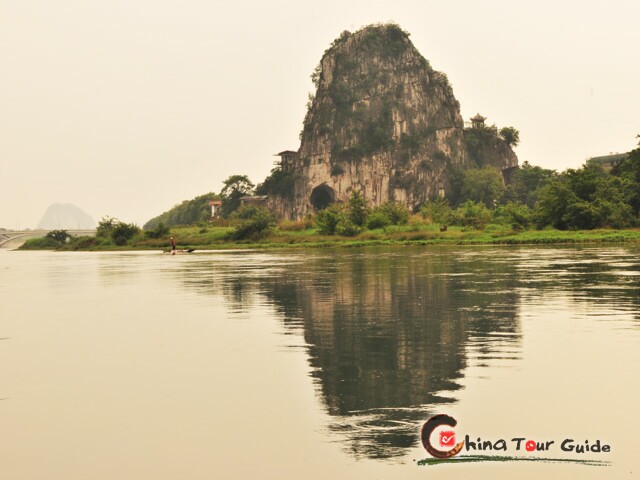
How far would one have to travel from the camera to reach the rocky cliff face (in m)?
134

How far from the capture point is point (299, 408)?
8023 millimetres

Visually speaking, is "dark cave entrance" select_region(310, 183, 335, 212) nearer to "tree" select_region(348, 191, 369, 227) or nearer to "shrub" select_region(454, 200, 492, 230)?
"shrub" select_region(454, 200, 492, 230)

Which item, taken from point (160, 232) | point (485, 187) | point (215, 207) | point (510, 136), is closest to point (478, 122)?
point (510, 136)

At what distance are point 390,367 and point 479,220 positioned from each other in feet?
222

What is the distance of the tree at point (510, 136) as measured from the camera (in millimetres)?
142500

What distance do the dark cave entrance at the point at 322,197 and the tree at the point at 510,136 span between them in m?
36.9

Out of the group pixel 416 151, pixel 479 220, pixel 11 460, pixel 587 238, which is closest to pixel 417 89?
pixel 416 151

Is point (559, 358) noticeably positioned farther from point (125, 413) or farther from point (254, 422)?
point (125, 413)

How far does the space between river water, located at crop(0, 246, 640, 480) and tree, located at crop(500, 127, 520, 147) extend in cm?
12949

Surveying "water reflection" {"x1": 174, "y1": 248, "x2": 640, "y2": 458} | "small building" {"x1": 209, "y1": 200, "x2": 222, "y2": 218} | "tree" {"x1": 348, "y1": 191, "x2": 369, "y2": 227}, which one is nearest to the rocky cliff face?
"small building" {"x1": 209, "y1": 200, "x2": 222, "y2": 218}

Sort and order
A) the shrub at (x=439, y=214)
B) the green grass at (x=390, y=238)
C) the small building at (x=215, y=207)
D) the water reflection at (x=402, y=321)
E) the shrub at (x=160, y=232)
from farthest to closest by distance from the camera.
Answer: the small building at (x=215, y=207)
the shrub at (x=160, y=232)
the shrub at (x=439, y=214)
the green grass at (x=390, y=238)
the water reflection at (x=402, y=321)

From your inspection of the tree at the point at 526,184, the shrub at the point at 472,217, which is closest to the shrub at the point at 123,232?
the shrub at the point at 472,217

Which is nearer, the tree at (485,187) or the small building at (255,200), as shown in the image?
the tree at (485,187)

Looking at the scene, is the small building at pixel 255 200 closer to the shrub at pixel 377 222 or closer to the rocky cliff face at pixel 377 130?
the rocky cliff face at pixel 377 130
